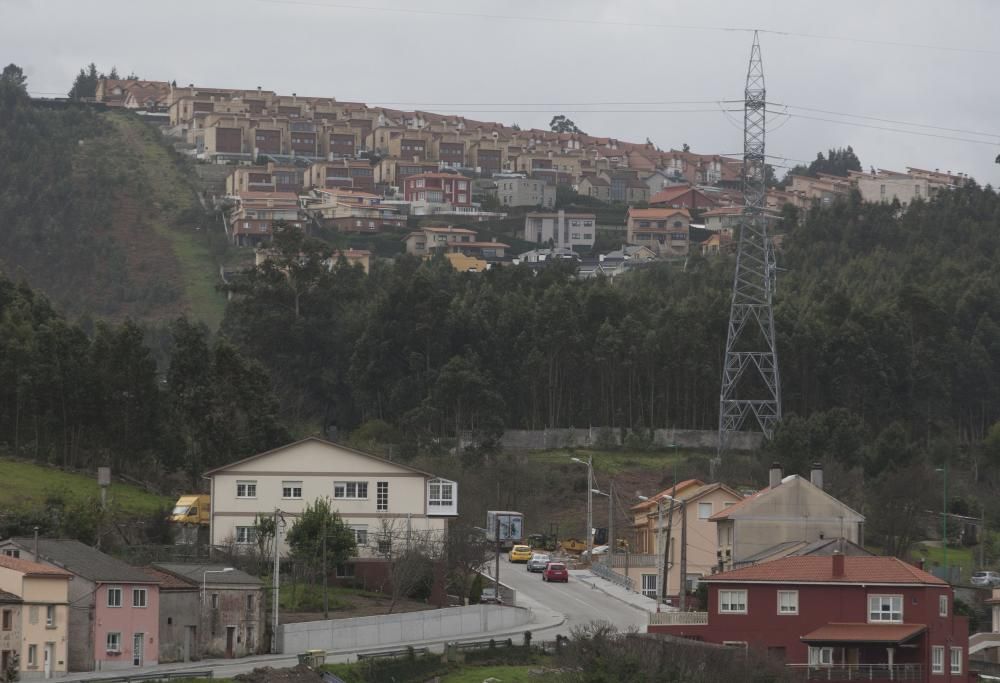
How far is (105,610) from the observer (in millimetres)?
62406

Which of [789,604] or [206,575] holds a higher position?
[206,575]

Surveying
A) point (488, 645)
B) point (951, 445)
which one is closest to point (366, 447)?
point (951, 445)

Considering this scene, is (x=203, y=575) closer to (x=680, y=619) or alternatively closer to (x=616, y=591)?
(x=680, y=619)

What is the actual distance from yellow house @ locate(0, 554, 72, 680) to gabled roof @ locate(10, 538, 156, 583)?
68 cm

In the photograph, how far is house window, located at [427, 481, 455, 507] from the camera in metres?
83.2

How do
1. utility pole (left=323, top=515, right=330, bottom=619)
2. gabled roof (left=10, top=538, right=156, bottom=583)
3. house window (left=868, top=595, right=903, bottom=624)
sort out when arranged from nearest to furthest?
gabled roof (left=10, top=538, right=156, bottom=583)
house window (left=868, top=595, right=903, bottom=624)
utility pole (left=323, top=515, right=330, bottom=619)

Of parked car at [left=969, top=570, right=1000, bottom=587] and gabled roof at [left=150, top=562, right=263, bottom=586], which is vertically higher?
gabled roof at [left=150, top=562, right=263, bottom=586]

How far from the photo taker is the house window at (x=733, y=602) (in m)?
65.9

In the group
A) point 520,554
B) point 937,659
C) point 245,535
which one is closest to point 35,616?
point 245,535

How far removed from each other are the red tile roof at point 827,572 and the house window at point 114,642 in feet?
57.5

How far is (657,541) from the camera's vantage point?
9150cm

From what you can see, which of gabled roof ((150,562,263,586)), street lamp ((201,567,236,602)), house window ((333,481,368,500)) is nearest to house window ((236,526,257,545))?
house window ((333,481,368,500))

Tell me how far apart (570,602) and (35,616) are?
24.0 meters

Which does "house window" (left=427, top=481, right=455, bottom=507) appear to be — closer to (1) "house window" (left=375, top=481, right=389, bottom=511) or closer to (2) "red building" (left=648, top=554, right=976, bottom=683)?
(1) "house window" (left=375, top=481, right=389, bottom=511)
